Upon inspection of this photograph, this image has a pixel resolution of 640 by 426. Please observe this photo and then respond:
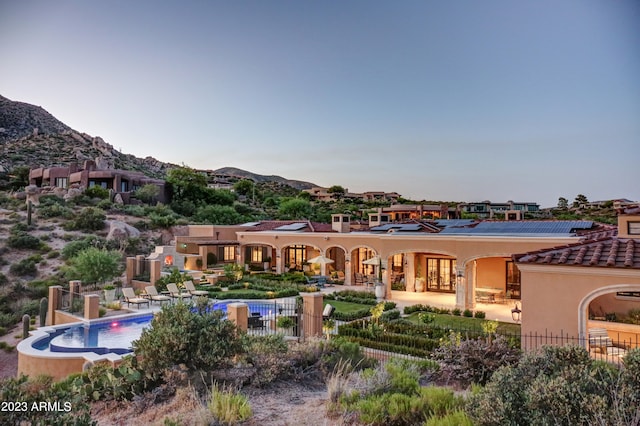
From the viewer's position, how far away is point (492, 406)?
4988mm

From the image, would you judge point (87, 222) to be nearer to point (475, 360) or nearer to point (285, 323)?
point (285, 323)

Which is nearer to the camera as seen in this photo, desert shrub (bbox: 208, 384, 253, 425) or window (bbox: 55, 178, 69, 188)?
desert shrub (bbox: 208, 384, 253, 425)

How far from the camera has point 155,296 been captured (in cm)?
2105

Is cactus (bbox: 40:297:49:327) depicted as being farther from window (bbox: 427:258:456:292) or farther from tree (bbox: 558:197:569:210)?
tree (bbox: 558:197:569:210)

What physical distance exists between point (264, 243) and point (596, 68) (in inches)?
1020

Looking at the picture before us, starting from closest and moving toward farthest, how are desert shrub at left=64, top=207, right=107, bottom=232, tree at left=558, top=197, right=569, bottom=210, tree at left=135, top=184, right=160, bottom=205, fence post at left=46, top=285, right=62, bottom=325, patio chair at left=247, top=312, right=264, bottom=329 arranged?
patio chair at left=247, top=312, right=264, bottom=329
fence post at left=46, top=285, right=62, bottom=325
desert shrub at left=64, top=207, right=107, bottom=232
tree at left=135, top=184, right=160, bottom=205
tree at left=558, top=197, right=569, bottom=210

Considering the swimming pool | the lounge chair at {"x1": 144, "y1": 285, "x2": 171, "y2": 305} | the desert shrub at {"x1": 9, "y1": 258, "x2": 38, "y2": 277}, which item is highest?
the desert shrub at {"x1": 9, "y1": 258, "x2": 38, "y2": 277}

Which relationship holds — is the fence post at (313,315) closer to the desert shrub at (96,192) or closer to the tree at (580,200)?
the desert shrub at (96,192)

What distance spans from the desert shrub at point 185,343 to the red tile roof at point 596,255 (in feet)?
28.7

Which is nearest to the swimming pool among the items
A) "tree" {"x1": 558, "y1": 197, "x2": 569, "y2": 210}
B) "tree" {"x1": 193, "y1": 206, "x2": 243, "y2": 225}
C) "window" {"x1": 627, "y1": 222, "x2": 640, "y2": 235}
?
"window" {"x1": 627, "y1": 222, "x2": 640, "y2": 235}

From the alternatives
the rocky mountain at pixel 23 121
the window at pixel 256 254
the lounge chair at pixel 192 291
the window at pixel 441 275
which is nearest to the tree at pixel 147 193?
the window at pixel 256 254

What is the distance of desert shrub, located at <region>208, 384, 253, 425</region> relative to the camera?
582cm

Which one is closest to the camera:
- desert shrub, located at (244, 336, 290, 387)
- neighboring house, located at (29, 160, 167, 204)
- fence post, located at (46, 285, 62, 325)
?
desert shrub, located at (244, 336, 290, 387)

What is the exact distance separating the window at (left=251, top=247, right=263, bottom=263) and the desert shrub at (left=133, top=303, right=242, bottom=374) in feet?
89.4
